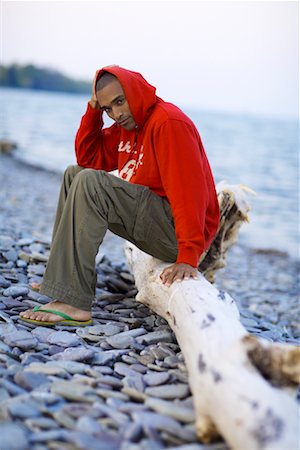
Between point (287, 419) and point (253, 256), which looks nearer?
point (287, 419)

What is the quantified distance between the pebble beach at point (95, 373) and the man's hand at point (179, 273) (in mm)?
429

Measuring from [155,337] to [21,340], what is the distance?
2.88 ft

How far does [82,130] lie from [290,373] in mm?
2825

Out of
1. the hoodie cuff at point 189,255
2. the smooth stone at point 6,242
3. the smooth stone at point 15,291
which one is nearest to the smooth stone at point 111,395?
the hoodie cuff at point 189,255

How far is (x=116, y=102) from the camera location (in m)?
4.01

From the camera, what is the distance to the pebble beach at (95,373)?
2.48 metres

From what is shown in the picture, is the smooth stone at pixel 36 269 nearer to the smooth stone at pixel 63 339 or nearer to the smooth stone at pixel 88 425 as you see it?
the smooth stone at pixel 63 339

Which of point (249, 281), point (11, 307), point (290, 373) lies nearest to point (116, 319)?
point (11, 307)

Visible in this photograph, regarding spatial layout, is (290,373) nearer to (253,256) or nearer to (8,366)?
(8,366)

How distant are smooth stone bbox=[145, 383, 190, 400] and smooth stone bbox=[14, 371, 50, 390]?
21.0 inches

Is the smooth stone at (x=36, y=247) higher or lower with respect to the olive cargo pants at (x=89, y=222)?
lower

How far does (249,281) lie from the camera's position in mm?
8742

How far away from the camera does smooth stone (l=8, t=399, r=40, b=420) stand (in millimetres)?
2566

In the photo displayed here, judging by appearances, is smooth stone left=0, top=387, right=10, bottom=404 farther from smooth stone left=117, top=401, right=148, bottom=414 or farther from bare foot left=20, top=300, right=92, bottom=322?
bare foot left=20, top=300, right=92, bottom=322
